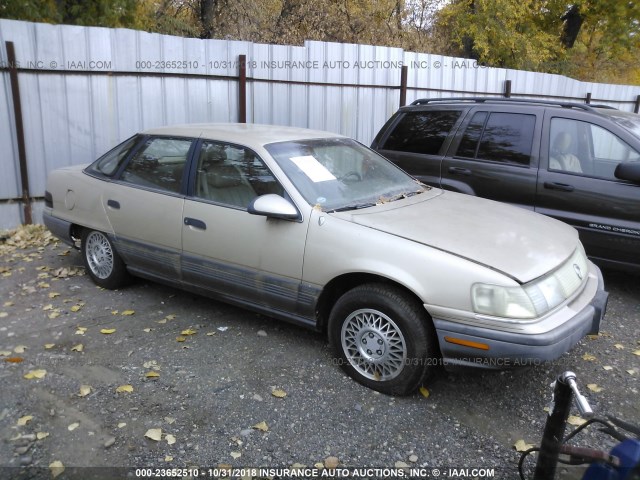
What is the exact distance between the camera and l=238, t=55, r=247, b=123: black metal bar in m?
8.34

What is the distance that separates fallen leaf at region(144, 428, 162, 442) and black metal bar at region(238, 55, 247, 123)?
603 cm

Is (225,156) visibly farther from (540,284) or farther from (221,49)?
(221,49)

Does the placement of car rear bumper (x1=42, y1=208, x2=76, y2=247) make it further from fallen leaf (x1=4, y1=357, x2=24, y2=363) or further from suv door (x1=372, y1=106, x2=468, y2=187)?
suv door (x1=372, y1=106, x2=468, y2=187)

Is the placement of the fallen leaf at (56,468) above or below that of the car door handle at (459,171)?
below

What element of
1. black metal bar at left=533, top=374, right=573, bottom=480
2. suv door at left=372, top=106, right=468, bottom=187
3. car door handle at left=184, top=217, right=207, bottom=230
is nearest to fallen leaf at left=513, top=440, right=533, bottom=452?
black metal bar at left=533, top=374, right=573, bottom=480

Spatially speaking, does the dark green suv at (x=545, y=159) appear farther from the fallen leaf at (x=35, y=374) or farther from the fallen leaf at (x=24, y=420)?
the fallen leaf at (x=24, y=420)

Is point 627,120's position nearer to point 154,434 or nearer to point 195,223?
point 195,223

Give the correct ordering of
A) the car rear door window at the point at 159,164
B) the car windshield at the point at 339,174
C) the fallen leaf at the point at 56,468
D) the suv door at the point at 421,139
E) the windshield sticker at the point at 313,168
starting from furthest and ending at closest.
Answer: the suv door at the point at 421,139 < the car rear door window at the point at 159,164 < the windshield sticker at the point at 313,168 < the car windshield at the point at 339,174 < the fallen leaf at the point at 56,468

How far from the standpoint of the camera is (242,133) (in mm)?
4566

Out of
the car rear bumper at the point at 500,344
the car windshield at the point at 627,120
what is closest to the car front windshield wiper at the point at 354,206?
the car rear bumper at the point at 500,344

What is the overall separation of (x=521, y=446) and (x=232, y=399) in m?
1.74

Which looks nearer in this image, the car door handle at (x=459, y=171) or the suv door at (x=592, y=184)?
the suv door at (x=592, y=184)

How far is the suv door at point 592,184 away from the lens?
16.5 ft

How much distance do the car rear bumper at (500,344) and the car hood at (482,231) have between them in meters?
0.33
